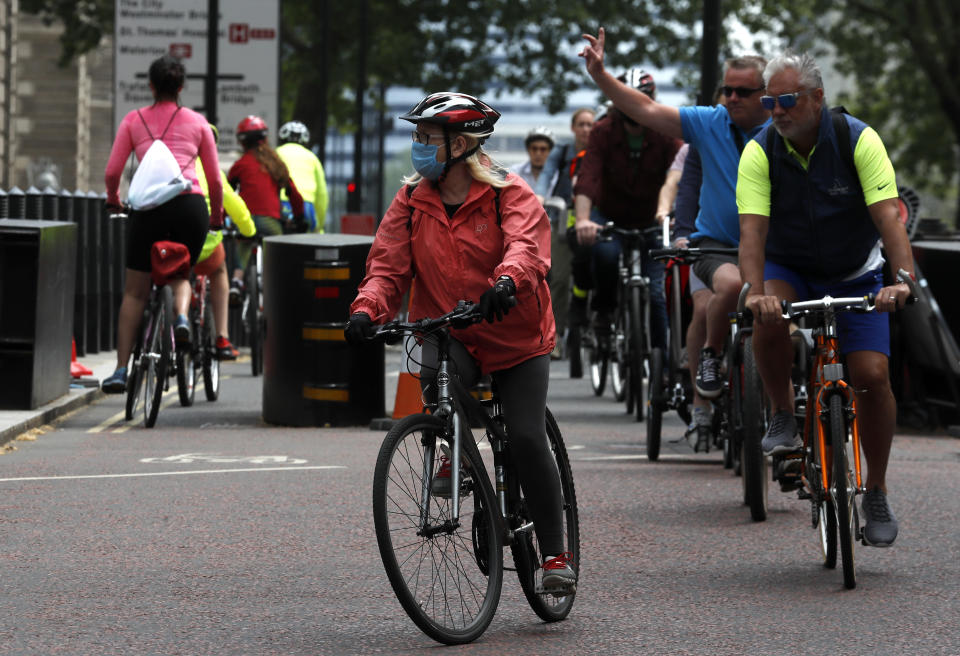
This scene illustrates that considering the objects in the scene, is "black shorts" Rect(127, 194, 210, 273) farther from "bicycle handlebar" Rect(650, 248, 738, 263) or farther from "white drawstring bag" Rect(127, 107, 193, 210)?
"bicycle handlebar" Rect(650, 248, 738, 263)

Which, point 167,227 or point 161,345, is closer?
point 161,345

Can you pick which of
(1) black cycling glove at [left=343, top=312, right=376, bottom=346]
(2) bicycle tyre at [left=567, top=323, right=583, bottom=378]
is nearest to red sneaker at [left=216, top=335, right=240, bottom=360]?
(2) bicycle tyre at [left=567, top=323, right=583, bottom=378]

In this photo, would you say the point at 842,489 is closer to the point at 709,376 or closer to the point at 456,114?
the point at 456,114

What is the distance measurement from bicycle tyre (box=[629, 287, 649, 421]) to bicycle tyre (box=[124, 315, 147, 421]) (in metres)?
2.90

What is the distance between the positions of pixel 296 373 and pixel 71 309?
168 centimetres

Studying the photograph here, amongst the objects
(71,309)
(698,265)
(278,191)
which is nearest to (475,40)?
(278,191)

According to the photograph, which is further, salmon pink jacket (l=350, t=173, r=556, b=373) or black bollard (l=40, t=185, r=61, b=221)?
black bollard (l=40, t=185, r=61, b=221)

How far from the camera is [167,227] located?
38.4ft

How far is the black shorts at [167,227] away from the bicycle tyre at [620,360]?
8.72 feet

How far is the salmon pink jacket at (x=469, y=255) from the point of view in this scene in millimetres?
5816

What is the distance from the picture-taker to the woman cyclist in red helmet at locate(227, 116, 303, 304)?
52.7 feet

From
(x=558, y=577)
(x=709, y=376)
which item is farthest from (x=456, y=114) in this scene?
(x=709, y=376)

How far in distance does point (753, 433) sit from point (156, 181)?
4876mm

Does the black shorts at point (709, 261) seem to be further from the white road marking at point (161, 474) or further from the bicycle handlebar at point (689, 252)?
the white road marking at point (161, 474)
